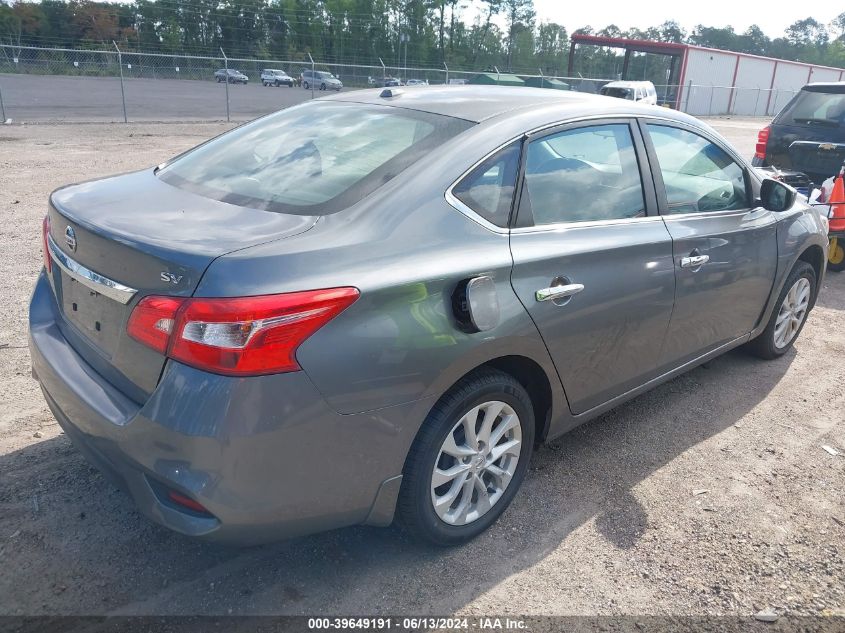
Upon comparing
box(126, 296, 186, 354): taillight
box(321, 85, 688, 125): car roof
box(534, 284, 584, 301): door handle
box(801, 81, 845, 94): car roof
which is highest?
box(801, 81, 845, 94): car roof

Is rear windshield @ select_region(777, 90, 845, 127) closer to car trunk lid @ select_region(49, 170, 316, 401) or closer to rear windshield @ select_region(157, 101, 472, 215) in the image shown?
rear windshield @ select_region(157, 101, 472, 215)

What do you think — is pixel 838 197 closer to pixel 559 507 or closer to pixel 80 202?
pixel 559 507

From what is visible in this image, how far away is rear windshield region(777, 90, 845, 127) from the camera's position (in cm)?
777

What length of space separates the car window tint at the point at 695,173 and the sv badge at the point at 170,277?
2.43m

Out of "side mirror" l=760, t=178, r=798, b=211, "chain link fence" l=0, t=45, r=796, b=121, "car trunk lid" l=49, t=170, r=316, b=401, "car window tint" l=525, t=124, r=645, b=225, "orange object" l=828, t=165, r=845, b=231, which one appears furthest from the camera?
"chain link fence" l=0, t=45, r=796, b=121

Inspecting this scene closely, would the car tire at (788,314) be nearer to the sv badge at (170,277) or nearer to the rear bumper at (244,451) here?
the rear bumper at (244,451)

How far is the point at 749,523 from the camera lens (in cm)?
304

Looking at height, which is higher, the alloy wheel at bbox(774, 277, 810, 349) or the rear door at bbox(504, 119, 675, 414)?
the rear door at bbox(504, 119, 675, 414)

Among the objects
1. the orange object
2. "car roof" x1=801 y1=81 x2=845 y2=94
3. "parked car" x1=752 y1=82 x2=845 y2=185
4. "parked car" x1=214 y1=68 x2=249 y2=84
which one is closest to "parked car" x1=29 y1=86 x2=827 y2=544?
the orange object

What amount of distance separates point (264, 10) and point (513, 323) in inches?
2684

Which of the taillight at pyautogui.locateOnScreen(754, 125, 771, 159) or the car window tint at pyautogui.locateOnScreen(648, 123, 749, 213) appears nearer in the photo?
the car window tint at pyautogui.locateOnScreen(648, 123, 749, 213)

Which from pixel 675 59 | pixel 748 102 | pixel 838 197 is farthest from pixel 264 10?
pixel 838 197

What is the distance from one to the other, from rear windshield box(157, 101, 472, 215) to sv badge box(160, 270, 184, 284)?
52 cm

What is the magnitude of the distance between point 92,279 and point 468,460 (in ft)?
4.98
